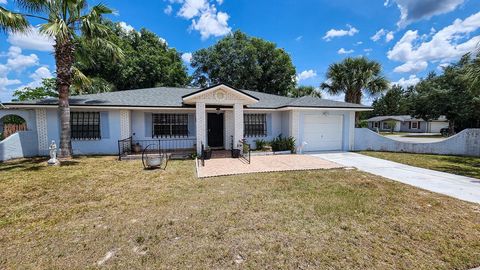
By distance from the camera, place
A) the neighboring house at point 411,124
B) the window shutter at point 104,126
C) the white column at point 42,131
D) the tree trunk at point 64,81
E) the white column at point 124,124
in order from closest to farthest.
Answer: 1. the tree trunk at point 64,81
2. the white column at point 42,131
3. the window shutter at point 104,126
4. the white column at point 124,124
5. the neighboring house at point 411,124

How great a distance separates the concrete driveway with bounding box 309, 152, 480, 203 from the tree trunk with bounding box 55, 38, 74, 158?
13352mm

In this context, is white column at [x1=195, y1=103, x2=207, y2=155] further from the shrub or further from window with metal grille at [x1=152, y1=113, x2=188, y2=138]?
the shrub

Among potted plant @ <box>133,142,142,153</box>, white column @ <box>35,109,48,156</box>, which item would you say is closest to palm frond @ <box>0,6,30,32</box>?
white column @ <box>35,109,48,156</box>

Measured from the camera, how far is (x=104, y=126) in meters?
11.9

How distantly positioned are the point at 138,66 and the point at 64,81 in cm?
1463

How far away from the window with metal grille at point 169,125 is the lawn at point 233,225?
6105 mm

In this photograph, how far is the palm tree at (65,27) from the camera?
8750mm

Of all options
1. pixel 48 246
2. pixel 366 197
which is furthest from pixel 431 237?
pixel 48 246

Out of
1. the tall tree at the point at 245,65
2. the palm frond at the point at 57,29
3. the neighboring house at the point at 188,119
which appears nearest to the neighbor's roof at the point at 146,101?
the neighboring house at the point at 188,119

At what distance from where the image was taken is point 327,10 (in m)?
13.7

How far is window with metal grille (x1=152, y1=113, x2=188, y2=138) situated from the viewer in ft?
42.2

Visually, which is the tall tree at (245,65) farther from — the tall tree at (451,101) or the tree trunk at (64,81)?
the tall tree at (451,101)

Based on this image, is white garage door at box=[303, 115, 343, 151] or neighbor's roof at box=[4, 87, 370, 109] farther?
white garage door at box=[303, 115, 343, 151]

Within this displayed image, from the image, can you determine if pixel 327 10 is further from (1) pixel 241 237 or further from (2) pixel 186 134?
(1) pixel 241 237
